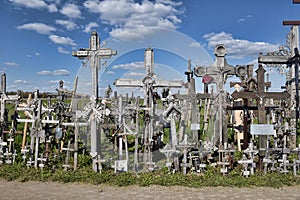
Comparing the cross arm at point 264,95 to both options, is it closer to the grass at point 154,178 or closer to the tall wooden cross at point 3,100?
the grass at point 154,178

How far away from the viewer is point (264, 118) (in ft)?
34.7

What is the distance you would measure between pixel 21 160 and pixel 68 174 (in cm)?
296

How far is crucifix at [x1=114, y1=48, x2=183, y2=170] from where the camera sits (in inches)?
428

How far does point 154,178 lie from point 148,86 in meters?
3.40

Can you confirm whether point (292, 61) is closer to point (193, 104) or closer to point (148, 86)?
point (193, 104)

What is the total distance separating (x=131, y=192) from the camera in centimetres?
865

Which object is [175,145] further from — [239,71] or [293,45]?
[293,45]

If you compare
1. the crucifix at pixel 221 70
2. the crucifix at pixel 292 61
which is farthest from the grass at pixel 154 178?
the crucifix at pixel 292 61

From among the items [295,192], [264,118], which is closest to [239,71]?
[264,118]

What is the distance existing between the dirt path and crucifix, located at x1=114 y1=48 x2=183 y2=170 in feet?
6.26

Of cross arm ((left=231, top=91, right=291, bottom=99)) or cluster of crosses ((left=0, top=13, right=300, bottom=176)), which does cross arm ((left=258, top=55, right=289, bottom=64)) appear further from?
cross arm ((left=231, top=91, right=291, bottom=99))

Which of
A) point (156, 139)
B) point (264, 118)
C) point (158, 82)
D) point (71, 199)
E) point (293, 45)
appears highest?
point (293, 45)

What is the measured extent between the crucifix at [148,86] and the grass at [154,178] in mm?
942

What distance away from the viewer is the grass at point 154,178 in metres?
9.16
